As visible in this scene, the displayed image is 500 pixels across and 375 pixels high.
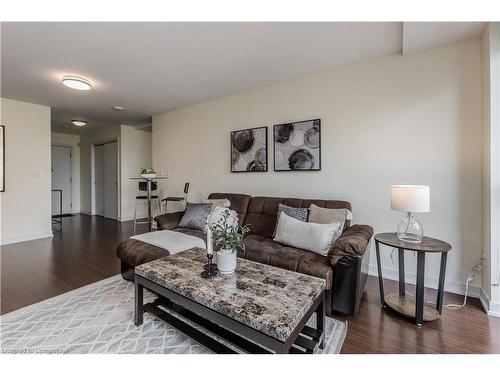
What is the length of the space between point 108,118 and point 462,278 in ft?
20.0

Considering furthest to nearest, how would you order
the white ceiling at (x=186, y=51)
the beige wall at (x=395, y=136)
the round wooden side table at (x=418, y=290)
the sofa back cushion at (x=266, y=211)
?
the sofa back cushion at (x=266, y=211) → the beige wall at (x=395, y=136) → the white ceiling at (x=186, y=51) → the round wooden side table at (x=418, y=290)

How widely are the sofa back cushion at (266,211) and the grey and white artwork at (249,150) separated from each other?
590mm

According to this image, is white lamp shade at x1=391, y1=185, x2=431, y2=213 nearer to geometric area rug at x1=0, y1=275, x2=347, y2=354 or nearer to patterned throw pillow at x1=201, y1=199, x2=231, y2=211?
geometric area rug at x1=0, y1=275, x2=347, y2=354

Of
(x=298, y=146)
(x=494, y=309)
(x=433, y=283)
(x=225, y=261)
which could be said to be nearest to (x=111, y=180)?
(x=298, y=146)

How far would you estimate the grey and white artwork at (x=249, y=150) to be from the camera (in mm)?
3257

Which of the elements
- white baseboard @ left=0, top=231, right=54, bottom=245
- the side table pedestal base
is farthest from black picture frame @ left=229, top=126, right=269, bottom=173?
white baseboard @ left=0, top=231, right=54, bottom=245

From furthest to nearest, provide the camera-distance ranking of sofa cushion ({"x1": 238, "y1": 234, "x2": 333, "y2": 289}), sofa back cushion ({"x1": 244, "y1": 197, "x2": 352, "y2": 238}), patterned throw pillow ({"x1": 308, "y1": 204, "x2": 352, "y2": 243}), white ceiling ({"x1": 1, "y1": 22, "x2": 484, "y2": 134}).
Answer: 1. sofa back cushion ({"x1": 244, "y1": 197, "x2": 352, "y2": 238})
2. patterned throw pillow ({"x1": 308, "y1": 204, "x2": 352, "y2": 243})
3. white ceiling ({"x1": 1, "y1": 22, "x2": 484, "y2": 134})
4. sofa cushion ({"x1": 238, "y1": 234, "x2": 333, "y2": 289})

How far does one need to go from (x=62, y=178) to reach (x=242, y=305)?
7.39 m

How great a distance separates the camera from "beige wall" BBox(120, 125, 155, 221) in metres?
5.49

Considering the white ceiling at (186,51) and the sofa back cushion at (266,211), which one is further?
the sofa back cushion at (266,211)

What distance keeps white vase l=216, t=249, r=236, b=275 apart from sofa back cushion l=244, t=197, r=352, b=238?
1.15 metres

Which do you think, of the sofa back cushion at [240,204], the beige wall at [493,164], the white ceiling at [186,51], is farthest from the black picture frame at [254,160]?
the beige wall at [493,164]

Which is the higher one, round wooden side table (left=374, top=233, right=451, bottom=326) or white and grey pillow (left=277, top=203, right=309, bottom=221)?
white and grey pillow (left=277, top=203, right=309, bottom=221)

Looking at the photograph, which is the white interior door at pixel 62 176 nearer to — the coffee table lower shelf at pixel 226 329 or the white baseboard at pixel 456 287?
the coffee table lower shelf at pixel 226 329
